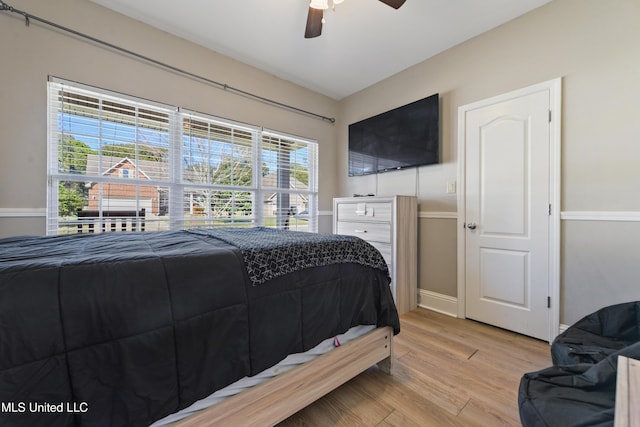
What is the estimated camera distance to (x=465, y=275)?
256 cm

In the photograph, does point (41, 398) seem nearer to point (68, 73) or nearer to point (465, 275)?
point (68, 73)

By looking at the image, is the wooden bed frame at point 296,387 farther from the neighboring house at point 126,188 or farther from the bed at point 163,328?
the neighboring house at point 126,188

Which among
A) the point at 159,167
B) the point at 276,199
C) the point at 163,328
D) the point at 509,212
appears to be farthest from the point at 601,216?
the point at 159,167

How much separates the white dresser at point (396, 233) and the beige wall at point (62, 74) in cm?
180

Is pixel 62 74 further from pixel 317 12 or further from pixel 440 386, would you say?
pixel 440 386

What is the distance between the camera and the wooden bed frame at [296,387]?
1.01 meters

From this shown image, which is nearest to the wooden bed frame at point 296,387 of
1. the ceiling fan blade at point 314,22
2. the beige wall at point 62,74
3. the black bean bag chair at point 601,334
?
the black bean bag chair at point 601,334

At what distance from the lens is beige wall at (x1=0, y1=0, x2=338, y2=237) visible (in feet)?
6.00

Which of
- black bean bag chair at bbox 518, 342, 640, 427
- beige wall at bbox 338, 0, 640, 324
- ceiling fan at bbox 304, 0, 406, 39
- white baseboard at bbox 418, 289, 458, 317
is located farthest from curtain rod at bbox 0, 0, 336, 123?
black bean bag chair at bbox 518, 342, 640, 427

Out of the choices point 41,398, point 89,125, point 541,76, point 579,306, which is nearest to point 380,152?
point 541,76

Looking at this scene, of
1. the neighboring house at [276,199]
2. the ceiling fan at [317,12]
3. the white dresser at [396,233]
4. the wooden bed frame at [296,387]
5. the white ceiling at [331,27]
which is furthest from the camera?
the neighboring house at [276,199]

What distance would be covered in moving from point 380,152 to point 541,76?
5.13 feet

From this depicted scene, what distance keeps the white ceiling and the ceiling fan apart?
0.92 feet

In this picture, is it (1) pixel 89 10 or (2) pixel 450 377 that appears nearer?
(2) pixel 450 377
